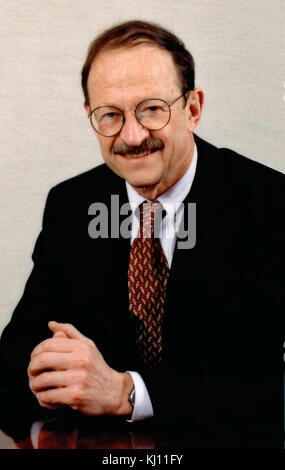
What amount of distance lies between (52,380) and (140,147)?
2.00 feet

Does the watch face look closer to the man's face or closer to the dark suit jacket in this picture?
the dark suit jacket

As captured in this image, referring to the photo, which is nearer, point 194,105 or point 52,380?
point 52,380

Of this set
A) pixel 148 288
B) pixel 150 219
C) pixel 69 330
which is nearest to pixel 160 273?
pixel 148 288

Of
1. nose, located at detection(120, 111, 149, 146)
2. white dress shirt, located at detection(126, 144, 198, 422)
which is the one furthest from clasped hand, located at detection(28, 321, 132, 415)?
nose, located at detection(120, 111, 149, 146)

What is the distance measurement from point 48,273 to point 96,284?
0.18m

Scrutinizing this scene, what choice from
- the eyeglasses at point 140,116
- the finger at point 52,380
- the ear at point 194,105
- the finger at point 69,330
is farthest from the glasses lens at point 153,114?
the finger at point 52,380

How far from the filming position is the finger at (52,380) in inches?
52.8

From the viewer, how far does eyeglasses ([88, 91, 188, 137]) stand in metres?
1.52

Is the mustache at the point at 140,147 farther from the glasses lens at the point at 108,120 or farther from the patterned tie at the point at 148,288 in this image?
the patterned tie at the point at 148,288

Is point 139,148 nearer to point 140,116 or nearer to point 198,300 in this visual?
point 140,116

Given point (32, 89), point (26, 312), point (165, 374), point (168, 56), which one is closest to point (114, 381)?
point (165, 374)

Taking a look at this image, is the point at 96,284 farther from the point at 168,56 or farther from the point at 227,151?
the point at 168,56

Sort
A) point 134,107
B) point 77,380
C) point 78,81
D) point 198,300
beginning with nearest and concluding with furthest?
point 77,380 → point 134,107 → point 198,300 → point 78,81

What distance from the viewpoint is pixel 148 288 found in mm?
1633
